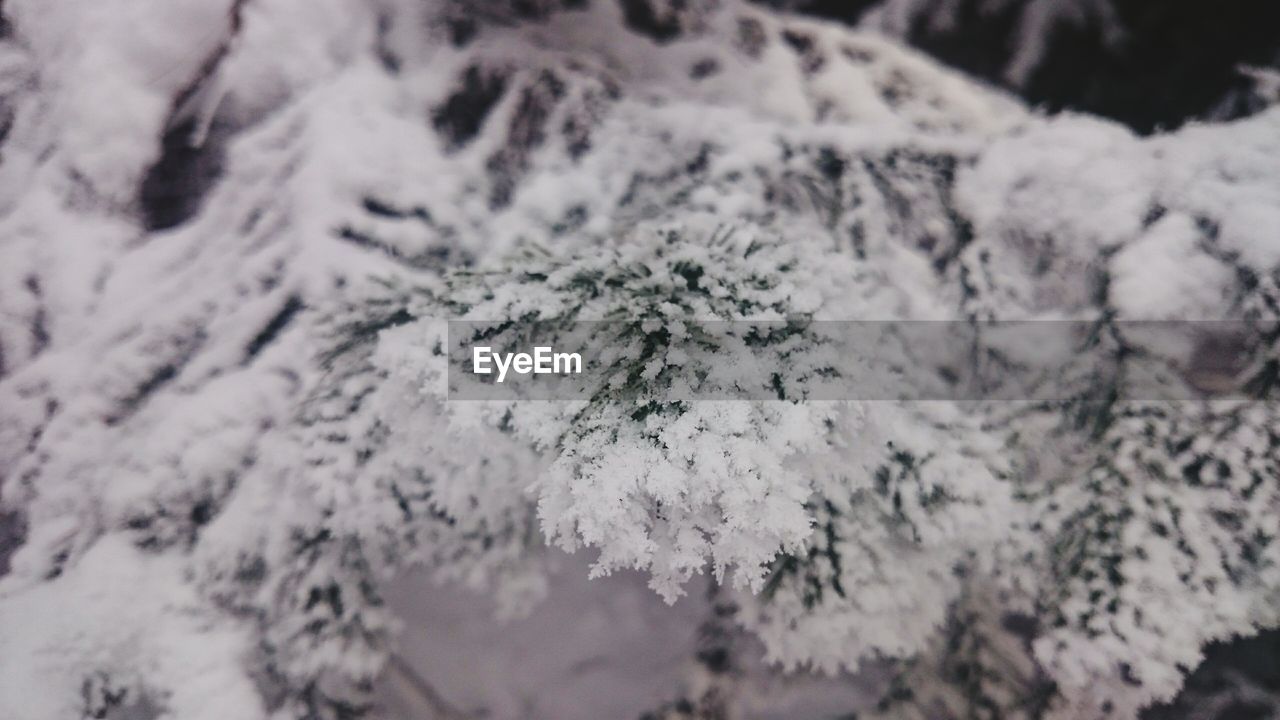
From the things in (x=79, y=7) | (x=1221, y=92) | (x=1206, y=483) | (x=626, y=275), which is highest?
(x=1221, y=92)

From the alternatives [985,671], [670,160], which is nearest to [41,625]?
[670,160]

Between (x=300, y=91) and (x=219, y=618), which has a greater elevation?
(x=300, y=91)

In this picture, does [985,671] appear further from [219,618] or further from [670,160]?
[219,618]

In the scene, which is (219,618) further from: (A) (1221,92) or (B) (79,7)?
(A) (1221,92)

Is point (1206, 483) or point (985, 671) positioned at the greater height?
point (1206, 483)

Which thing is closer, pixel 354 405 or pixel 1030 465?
pixel 354 405

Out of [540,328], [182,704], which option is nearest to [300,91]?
[540,328]

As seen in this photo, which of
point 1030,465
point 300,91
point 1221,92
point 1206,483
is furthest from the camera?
point 1221,92

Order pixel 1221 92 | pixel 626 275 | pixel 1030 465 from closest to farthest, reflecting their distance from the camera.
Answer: pixel 626 275 < pixel 1030 465 < pixel 1221 92

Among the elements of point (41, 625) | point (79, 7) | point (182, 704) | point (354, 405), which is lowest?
point (182, 704)
